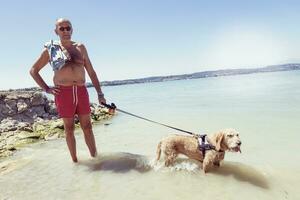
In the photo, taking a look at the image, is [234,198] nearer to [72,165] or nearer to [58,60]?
[72,165]

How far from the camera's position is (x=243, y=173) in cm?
553

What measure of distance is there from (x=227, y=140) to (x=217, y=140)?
0.83 feet

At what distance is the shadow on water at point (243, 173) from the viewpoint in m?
5.07

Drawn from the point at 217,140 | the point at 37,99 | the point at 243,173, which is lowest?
the point at 243,173

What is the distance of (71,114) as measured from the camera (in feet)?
20.1

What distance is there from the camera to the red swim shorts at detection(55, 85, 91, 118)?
5.98 meters

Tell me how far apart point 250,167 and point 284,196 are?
1369 mm

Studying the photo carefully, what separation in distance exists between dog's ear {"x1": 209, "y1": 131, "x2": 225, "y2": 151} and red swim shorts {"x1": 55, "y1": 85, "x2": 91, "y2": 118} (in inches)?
96.3

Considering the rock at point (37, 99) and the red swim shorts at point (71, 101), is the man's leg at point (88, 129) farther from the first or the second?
the rock at point (37, 99)

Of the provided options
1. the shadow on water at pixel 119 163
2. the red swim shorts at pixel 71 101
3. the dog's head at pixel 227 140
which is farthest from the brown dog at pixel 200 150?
the red swim shorts at pixel 71 101

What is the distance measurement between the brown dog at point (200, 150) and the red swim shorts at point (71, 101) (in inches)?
65.5

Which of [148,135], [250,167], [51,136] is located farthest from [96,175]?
[51,136]

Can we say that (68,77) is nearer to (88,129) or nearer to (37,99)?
(88,129)

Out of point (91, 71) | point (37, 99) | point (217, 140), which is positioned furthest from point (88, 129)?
point (37, 99)
